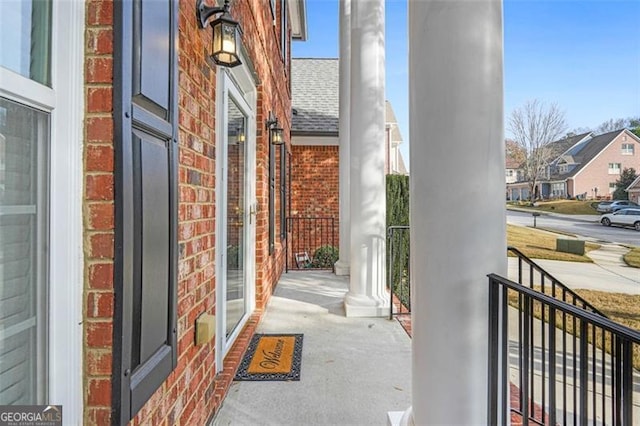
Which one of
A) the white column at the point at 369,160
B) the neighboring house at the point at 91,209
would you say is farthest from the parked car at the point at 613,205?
the neighboring house at the point at 91,209

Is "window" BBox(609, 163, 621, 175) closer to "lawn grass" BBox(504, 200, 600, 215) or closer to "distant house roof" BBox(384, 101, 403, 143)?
"lawn grass" BBox(504, 200, 600, 215)

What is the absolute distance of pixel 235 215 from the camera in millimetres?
3123

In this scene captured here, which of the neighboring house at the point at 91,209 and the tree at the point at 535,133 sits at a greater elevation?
the tree at the point at 535,133

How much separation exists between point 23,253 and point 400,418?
1895 mm

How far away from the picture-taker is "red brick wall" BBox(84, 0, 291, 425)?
1.06 meters

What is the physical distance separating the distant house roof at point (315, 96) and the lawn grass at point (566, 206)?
4.54 m

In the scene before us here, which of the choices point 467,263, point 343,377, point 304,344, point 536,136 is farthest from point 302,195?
point 467,263

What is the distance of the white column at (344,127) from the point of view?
633 cm

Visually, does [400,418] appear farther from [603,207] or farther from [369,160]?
[603,207]

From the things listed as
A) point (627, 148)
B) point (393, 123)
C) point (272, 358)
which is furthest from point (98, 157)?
point (393, 123)

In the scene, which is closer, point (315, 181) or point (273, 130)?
point (273, 130)

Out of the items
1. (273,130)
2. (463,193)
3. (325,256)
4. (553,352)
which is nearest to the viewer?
(553,352)

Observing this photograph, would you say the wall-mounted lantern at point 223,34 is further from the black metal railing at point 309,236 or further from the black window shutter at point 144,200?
the black metal railing at point 309,236

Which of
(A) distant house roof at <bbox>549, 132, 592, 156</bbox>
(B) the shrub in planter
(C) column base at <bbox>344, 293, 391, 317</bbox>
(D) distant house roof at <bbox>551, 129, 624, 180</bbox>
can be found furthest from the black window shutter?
(A) distant house roof at <bbox>549, 132, 592, 156</bbox>
